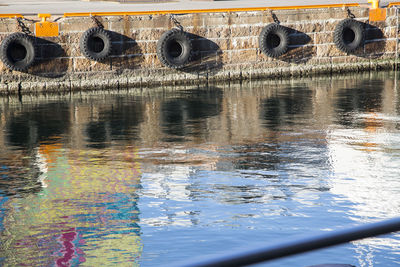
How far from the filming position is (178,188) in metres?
8.42

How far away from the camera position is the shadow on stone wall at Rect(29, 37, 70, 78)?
71.9 ft

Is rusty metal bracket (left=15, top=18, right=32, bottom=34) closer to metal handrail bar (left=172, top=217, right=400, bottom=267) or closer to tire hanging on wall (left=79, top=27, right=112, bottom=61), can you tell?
tire hanging on wall (left=79, top=27, right=112, bottom=61)

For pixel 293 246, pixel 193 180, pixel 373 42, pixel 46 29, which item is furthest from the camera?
pixel 373 42

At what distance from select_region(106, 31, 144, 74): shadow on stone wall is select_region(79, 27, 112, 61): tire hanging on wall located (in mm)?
398

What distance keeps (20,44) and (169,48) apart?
544 centimetres

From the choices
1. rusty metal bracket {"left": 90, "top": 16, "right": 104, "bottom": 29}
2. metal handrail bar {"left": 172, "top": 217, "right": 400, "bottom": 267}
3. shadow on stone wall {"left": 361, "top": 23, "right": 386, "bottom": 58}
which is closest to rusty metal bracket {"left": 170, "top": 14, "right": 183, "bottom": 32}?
rusty metal bracket {"left": 90, "top": 16, "right": 104, "bottom": 29}

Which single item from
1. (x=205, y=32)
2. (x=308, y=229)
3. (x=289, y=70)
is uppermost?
(x=205, y=32)

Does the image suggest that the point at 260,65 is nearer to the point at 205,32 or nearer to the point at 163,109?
the point at 205,32

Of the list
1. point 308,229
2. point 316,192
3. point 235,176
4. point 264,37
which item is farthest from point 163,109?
point 308,229

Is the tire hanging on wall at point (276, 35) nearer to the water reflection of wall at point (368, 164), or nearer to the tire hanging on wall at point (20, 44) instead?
the water reflection of wall at point (368, 164)

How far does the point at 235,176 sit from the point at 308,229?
2.59 m

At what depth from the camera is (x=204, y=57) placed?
76.0ft

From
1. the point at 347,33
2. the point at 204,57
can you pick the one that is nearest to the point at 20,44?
the point at 204,57

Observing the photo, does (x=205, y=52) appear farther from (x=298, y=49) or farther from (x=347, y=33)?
(x=347, y=33)
